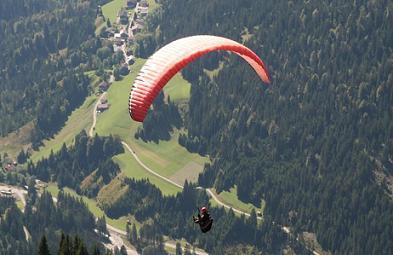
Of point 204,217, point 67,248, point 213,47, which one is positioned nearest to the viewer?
point 204,217

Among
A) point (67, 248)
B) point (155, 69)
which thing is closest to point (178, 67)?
point (155, 69)

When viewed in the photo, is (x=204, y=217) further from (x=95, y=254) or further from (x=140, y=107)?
(x=95, y=254)

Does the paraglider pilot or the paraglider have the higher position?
the paraglider

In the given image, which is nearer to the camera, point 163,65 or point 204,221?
point 204,221

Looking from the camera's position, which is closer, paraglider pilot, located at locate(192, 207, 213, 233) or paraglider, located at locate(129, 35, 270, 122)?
paraglider pilot, located at locate(192, 207, 213, 233)

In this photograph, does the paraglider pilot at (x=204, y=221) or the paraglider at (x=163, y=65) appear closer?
the paraglider pilot at (x=204, y=221)

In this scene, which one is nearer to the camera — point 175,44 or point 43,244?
point 175,44

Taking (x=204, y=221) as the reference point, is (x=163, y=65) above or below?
above

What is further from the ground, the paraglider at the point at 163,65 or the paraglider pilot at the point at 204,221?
the paraglider at the point at 163,65
